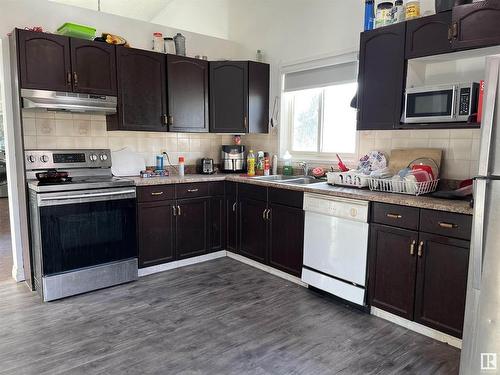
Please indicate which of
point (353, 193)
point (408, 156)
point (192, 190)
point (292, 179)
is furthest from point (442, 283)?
point (192, 190)

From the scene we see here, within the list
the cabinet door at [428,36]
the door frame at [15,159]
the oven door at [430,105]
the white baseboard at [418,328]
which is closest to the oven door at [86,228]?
the door frame at [15,159]

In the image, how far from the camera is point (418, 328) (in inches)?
95.2

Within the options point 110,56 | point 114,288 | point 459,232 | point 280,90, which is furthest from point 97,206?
point 459,232

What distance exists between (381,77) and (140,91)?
2.12 m

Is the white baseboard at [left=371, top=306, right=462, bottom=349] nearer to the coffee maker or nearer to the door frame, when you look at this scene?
the coffee maker

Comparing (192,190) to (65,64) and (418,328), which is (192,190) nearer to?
(65,64)

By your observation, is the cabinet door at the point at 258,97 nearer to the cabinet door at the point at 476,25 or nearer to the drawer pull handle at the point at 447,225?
the cabinet door at the point at 476,25

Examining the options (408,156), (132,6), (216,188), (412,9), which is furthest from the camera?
(132,6)

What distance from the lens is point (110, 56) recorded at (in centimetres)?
318

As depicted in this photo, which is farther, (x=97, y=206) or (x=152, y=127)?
(x=152, y=127)

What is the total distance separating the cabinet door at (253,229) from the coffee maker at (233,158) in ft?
1.94

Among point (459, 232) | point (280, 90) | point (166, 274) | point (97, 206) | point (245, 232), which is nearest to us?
point (459, 232)

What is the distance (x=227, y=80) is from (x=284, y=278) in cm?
214

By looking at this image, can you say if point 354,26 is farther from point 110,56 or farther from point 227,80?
point 110,56
